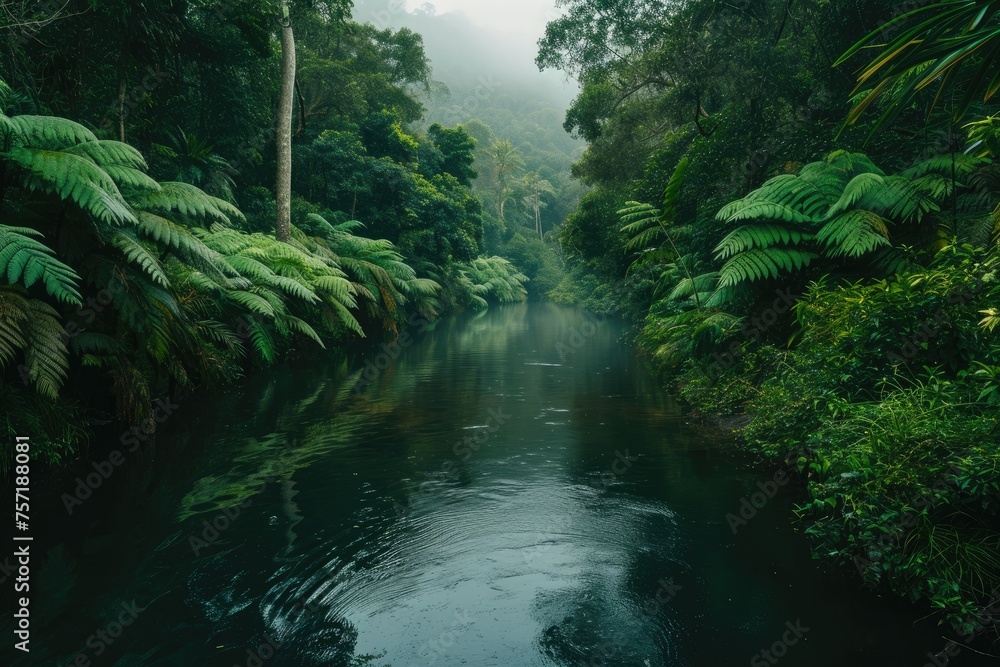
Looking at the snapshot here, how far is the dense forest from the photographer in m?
3.06

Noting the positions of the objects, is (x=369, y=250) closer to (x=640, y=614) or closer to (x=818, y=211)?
(x=818, y=211)

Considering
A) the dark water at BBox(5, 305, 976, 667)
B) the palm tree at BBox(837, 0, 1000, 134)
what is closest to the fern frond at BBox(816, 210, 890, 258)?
the dark water at BBox(5, 305, 976, 667)

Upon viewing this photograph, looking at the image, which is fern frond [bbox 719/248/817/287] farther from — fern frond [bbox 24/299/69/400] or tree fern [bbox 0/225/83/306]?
fern frond [bbox 24/299/69/400]

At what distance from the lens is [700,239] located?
8.98 metres

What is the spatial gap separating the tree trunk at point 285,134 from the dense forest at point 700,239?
0.17 ft

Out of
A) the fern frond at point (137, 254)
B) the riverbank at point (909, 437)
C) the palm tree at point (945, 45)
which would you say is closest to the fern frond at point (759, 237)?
the riverbank at point (909, 437)

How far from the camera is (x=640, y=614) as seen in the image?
3.10 m

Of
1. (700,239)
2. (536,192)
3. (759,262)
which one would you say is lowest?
(759,262)

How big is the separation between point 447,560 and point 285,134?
11.8 meters

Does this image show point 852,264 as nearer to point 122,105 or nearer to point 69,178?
point 69,178

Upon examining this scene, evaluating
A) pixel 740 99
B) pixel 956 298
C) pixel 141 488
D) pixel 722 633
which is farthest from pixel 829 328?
pixel 740 99

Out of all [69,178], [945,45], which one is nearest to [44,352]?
[69,178]

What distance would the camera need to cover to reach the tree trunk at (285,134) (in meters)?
12.7

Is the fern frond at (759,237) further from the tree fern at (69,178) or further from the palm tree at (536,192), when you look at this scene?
the palm tree at (536,192)
